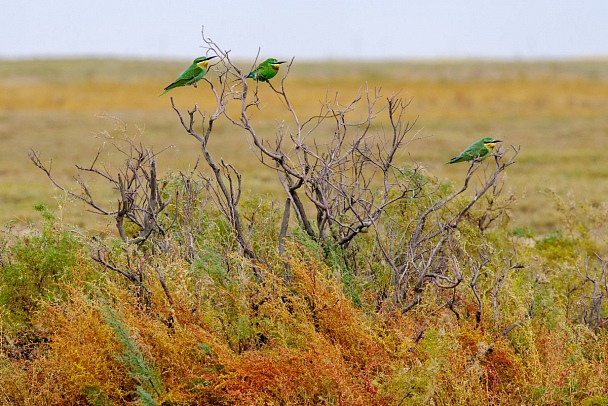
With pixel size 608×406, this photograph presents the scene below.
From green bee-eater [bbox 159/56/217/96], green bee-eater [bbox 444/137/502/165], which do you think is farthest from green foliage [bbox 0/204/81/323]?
green bee-eater [bbox 444/137/502/165]

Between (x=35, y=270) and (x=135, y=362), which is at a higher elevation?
(x=35, y=270)

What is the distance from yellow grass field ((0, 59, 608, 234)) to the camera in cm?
1080

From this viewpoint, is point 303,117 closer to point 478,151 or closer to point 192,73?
point 192,73

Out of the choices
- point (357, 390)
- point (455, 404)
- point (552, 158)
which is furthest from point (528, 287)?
point (552, 158)

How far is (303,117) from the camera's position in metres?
25.3

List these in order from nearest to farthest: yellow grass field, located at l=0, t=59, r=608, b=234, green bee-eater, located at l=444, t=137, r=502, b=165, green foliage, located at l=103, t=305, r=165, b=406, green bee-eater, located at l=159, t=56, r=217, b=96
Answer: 1. green foliage, located at l=103, t=305, r=165, b=406
2. green bee-eater, located at l=444, t=137, r=502, b=165
3. green bee-eater, located at l=159, t=56, r=217, b=96
4. yellow grass field, located at l=0, t=59, r=608, b=234

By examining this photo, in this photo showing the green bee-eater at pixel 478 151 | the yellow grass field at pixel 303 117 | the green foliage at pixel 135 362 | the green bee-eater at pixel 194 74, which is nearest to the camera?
the green foliage at pixel 135 362

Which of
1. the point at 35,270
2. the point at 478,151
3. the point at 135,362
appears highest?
the point at 478,151

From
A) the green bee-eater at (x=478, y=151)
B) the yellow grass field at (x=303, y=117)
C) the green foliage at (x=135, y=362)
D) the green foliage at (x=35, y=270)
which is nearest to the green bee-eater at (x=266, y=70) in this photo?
the yellow grass field at (x=303, y=117)

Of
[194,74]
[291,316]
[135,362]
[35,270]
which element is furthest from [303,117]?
[135,362]

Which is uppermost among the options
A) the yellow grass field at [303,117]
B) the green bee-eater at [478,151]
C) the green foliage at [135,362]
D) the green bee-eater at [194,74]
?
the green bee-eater at [194,74]

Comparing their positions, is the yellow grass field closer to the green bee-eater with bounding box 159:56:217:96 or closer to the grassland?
the green bee-eater with bounding box 159:56:217:96

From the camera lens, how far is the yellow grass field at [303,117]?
10.8 meters

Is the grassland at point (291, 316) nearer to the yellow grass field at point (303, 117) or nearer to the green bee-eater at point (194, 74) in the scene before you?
the green bee-eater at point (194, 74)
